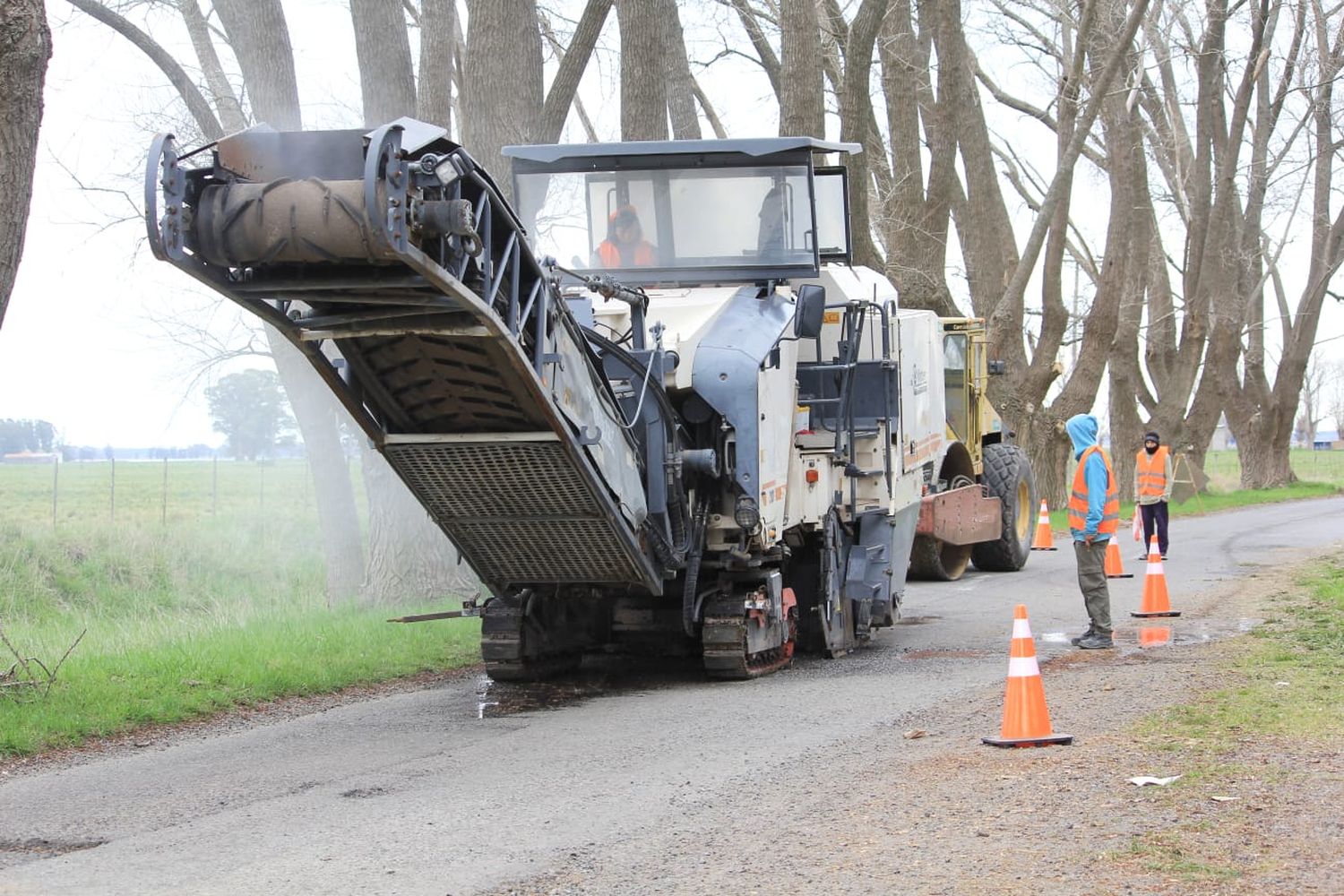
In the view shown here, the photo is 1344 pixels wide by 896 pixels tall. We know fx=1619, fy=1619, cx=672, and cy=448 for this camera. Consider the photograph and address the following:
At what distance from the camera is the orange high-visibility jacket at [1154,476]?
20.0m

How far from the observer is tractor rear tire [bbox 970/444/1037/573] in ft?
62.6

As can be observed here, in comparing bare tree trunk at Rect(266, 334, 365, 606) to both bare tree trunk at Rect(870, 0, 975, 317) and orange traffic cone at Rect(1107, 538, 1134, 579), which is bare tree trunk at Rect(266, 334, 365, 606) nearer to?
orange traffic cone at Rect(1107, 538, 1134, 579)

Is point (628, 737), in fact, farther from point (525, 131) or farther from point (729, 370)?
point (525, 131)

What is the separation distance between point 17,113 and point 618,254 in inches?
184

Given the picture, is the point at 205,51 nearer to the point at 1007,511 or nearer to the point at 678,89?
the point at 678,89

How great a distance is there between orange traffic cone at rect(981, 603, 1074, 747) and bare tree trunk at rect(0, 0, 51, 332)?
5.58m

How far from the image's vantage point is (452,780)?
7.89m

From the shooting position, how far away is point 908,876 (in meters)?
5.79

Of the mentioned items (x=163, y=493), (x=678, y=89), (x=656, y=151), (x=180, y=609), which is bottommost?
(x=180, y=609)

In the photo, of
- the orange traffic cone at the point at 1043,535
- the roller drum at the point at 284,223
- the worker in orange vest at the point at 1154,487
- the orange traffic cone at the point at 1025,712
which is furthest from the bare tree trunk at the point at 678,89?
the roller drum at the point at 284,223

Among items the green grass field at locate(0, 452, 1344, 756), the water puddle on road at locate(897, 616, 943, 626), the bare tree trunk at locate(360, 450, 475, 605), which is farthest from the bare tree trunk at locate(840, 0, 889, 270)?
the green grass field at locate(0, 452, 1344, 756)

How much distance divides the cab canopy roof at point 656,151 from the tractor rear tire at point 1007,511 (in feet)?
26.5

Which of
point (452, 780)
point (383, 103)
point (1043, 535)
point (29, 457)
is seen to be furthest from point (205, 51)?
point (29, 457)

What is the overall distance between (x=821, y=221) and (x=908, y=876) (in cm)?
722
